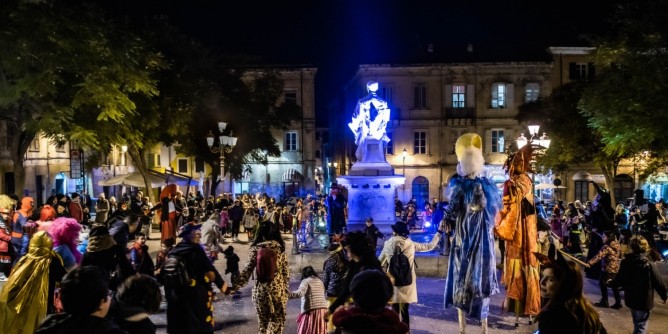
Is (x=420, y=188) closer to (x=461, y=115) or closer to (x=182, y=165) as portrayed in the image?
(x=461, y=115)

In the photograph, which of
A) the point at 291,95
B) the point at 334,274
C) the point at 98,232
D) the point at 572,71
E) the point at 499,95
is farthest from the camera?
the point at 291,95

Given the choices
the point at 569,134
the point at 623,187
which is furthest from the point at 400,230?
the point at 623,187

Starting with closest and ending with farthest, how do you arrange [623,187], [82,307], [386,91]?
[82,307] < [623,187] < [386,91]

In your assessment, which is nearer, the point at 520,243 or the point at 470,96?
the point at 520,243

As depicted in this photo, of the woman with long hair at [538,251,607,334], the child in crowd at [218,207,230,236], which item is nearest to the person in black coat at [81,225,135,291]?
the woman with long hair at [538,251,607,334]

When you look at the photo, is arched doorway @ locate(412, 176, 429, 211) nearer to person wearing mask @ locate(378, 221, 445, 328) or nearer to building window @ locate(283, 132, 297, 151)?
building window @ locate(283, 132, 297, 151)

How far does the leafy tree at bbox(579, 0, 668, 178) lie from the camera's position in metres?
20.1

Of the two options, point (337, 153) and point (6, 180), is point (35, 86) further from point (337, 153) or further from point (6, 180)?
point (337, 153)

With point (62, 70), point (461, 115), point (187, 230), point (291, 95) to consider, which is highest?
point (291, 95)

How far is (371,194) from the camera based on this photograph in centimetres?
1750

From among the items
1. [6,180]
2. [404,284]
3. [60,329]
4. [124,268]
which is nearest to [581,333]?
[60,329]

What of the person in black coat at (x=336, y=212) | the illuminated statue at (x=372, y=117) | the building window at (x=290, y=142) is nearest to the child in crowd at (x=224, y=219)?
the person in black coat at (x=336, y=212)

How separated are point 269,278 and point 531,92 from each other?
1779 inches

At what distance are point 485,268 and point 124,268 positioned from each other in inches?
185
